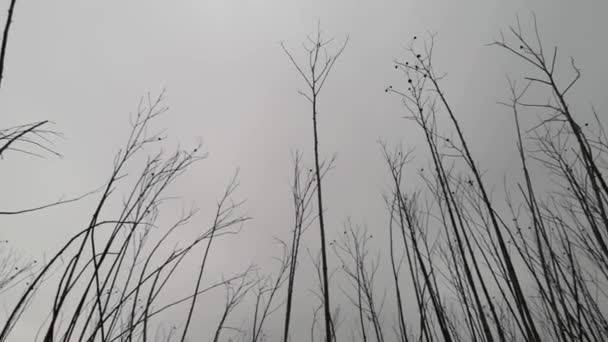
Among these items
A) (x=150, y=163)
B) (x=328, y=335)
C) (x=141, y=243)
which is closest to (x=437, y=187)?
(x=328, y=335)

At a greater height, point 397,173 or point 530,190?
point 397,173

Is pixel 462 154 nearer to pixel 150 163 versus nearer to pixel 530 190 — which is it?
pixel 530 190

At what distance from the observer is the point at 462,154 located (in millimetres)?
2096

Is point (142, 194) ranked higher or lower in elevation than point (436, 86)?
lower

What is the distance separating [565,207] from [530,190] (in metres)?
1.86

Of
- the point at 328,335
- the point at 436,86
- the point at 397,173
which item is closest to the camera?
the point at 328,335

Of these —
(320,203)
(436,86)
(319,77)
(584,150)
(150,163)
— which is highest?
(319,77)

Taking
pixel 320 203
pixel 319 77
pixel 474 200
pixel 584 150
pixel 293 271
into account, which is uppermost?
pixel 319 77

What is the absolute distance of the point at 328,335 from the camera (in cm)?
145

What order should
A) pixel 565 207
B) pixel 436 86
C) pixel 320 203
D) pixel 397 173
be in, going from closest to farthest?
pixel 320 203 → pixel 436 86 → pixel 397 173 → pixel 565 207

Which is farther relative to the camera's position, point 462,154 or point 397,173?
point 397,173

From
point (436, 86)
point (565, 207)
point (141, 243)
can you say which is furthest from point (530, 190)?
point (141, 243)

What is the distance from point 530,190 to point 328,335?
1.62 meters

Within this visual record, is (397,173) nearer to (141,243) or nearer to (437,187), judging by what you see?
(437,187)
